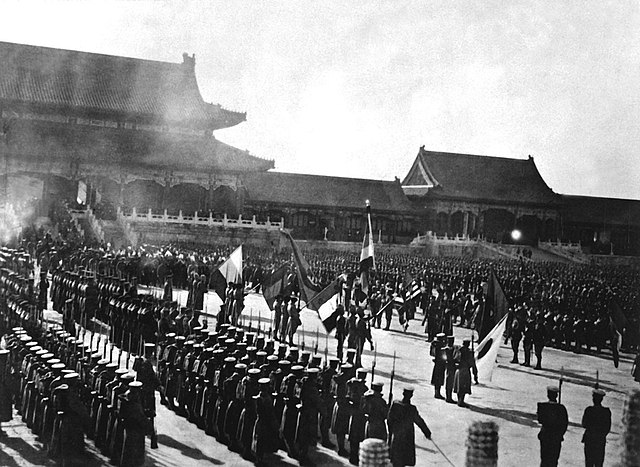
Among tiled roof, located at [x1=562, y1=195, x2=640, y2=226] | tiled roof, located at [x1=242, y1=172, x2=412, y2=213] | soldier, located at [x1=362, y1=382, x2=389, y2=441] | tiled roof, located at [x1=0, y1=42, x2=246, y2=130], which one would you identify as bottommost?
soldier, located at [x1=362, y1=382, x2=389, y2=441]

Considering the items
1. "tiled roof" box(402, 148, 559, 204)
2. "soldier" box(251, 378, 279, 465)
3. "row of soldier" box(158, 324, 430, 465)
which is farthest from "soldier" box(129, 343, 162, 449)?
"tiled roof" box(402, 148, 559, 204)

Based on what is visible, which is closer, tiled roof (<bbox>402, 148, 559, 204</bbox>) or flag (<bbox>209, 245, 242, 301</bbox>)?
flag (<bbox>209, 245, 242, 301</bbox>)

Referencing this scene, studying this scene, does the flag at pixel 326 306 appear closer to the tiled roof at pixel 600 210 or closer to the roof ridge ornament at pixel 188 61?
the roof ridge ornament at pixel 188 61

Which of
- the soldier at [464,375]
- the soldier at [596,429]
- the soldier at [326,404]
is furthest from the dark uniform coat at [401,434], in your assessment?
the soldier at [464,375]

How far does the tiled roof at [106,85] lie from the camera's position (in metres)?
37.4

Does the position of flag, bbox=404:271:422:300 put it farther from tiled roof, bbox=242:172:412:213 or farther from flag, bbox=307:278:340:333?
tiled roof, bbox=242:172:412:213

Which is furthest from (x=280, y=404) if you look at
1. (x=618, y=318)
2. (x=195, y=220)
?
(x=195, y=220)

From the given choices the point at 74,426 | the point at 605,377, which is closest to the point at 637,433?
the point at 74,426

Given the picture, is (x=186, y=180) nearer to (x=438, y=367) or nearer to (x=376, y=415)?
(x=438, y=367)

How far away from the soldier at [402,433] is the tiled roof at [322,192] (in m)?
32.2

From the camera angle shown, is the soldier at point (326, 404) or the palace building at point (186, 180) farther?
the palace building at point (186, 180)

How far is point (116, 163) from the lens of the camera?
3519cm

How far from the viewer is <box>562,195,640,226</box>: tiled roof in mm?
47656

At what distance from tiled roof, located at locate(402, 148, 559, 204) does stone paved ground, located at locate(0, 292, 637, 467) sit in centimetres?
3090
